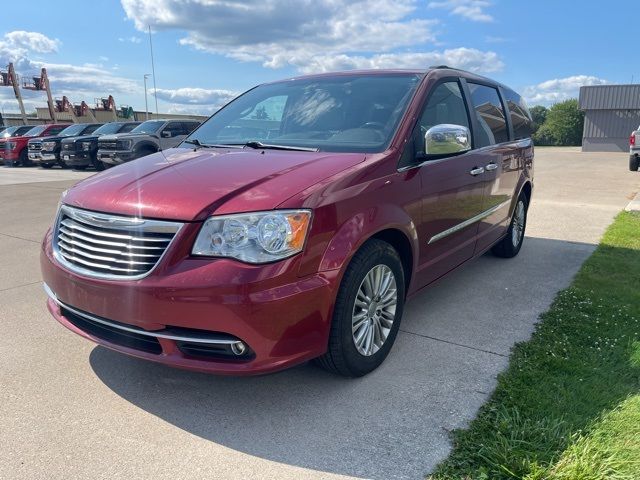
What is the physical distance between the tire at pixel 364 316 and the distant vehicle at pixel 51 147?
20542 mm

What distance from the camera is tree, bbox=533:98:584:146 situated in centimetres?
5306

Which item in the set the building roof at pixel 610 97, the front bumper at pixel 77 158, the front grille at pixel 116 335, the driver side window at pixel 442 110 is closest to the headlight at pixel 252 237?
the front grille at pixel 116 335

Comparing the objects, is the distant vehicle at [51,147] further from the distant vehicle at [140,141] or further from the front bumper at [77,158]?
the distant vehicle at [140,141]

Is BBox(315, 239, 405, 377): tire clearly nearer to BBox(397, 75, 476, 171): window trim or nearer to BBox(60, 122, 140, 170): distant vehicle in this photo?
BBox(397, 75, 476, 171): window trim

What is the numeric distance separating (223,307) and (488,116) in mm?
3507

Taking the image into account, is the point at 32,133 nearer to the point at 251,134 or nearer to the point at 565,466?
the point at 251,134

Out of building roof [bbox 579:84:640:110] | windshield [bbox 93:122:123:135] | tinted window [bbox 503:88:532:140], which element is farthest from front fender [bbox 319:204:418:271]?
building roof [bbox 579:84:640:110]

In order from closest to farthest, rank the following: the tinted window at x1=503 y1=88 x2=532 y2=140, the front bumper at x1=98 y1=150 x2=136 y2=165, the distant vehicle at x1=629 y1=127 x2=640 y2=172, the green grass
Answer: the green grass → the tinted window at x1=503 y1=88 x2=532 y2=140 → the front bumper at x1=98 y1=150 x2=136 y2=165 → the distant vehicle at x1=629 y1=127 x2=640 y2=172

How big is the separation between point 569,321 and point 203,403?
275 cm

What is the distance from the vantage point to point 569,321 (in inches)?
155

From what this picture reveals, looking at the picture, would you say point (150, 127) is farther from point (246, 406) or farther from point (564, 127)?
point (564, 127)

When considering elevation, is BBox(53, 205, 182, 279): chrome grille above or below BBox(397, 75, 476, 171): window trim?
below

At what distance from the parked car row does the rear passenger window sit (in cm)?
1104

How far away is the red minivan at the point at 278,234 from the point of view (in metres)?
2.50
